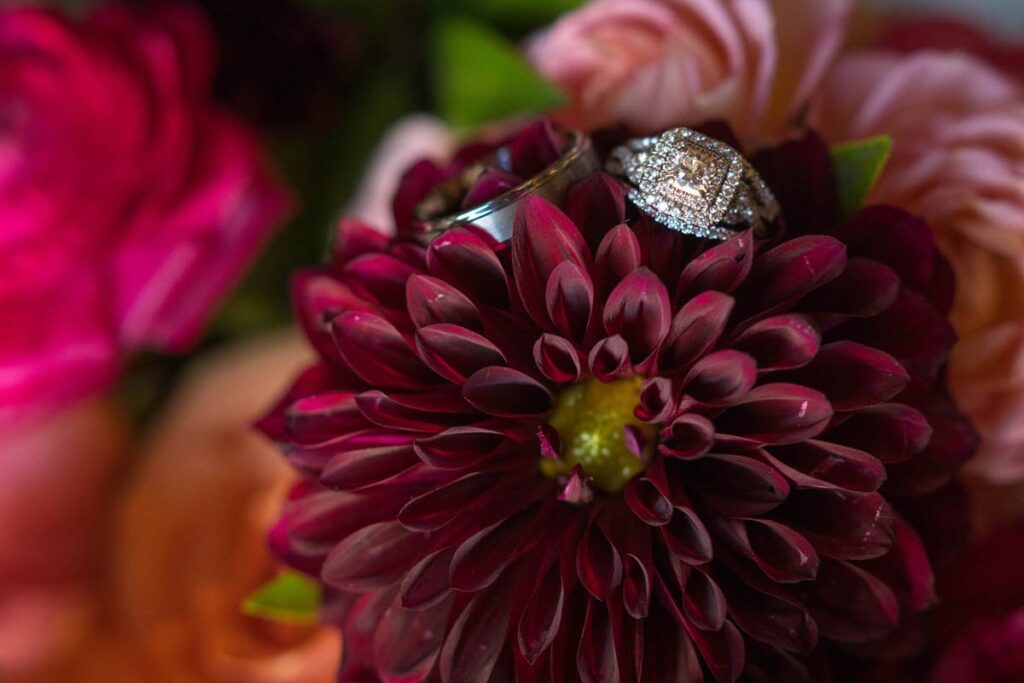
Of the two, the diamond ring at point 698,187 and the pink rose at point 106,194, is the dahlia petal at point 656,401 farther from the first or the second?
the pink rose at point 106,194

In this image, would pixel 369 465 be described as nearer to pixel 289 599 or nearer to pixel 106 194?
pixel 289 599

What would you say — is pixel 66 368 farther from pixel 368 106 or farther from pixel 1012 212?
pixel 1012 212

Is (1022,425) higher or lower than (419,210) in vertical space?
lower

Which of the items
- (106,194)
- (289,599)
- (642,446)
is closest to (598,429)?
(642,446)

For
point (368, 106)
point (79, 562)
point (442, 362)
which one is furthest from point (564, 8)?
point (79, 562)

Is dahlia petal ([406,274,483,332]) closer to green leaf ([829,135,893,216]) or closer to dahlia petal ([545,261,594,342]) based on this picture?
dahlia petal ([545,261,594,342])

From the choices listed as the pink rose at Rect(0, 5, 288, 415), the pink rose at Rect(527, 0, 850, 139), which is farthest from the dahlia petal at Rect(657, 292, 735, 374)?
the pink rose at Rect(0, 5, 288, 415)

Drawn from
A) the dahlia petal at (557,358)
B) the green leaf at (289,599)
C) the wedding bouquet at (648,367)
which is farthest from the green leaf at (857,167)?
the green leaf at (289,599)
